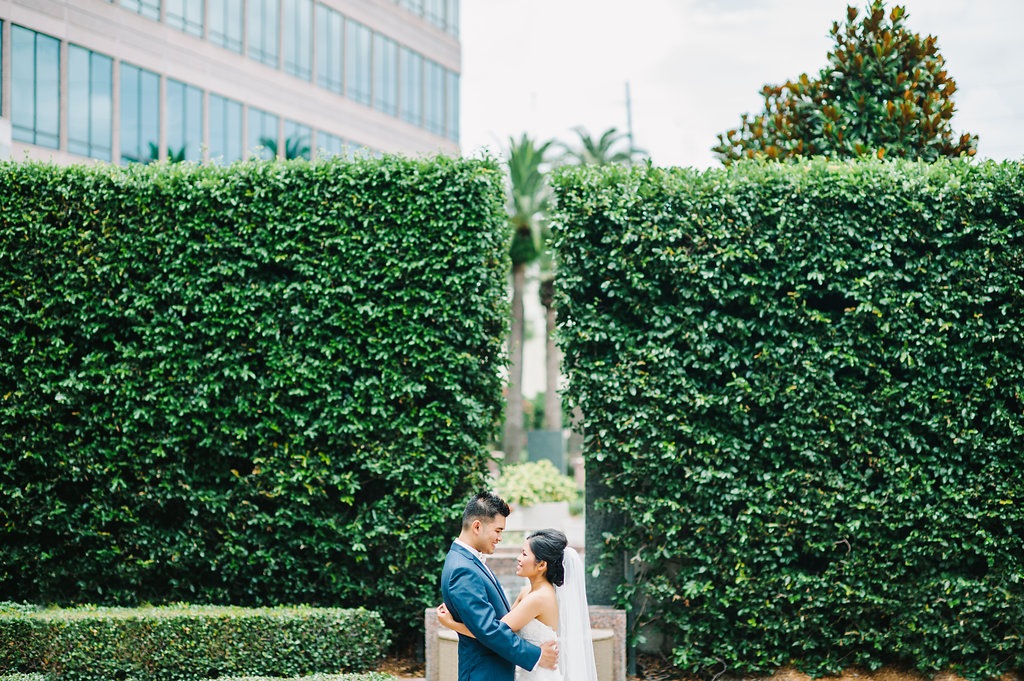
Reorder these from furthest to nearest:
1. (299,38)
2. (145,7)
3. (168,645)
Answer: (299,38) < (145,7) < (168,645)

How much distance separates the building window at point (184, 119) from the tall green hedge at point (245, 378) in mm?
19798

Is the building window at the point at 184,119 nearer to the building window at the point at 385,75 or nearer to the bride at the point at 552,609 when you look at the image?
the building window at the point at 385,75

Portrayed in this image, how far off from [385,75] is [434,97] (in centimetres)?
351

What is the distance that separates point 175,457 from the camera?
9.05 metres

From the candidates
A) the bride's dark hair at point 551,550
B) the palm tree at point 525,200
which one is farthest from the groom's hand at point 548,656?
the palm tree at point 525,200

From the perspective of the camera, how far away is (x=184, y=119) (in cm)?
2802

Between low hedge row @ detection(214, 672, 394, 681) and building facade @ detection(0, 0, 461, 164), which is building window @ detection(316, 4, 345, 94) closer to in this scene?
building facade @ detection(0, 0, 461, 164)

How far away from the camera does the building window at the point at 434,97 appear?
1551 inches

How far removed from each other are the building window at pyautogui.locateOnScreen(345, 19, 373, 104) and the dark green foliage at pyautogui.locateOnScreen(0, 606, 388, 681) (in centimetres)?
3003

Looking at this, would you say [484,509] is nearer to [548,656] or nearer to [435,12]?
[548,656]

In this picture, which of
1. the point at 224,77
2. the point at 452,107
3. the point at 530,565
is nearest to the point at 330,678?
the point at 530,565

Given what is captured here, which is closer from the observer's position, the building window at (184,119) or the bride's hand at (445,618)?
the bride's hand at (445,618)

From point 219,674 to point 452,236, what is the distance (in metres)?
4.78

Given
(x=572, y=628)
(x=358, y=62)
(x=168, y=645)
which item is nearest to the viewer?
(x=572, y=628)
